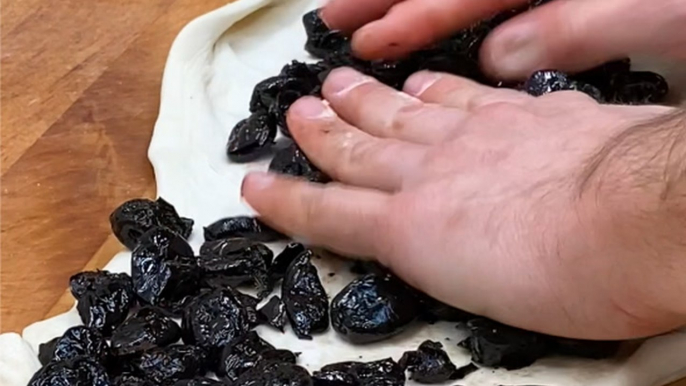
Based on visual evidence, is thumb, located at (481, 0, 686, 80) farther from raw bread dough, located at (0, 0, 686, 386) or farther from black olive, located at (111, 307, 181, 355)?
black olive, located at (111, 307, 181, 355)

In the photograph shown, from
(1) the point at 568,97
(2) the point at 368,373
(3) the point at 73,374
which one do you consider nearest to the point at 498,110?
(1) the point at 568,97

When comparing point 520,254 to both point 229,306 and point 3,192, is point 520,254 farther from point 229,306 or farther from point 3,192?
point 3,192

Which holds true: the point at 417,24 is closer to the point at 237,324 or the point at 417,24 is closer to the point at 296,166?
the point at 296,166

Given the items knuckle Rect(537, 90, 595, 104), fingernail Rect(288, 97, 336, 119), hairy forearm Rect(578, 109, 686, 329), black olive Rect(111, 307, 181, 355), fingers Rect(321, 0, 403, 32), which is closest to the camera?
hairy forearm Rect(578, 109, 686, 329)

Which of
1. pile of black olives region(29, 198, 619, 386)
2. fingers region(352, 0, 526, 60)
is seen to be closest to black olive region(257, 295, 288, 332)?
pile of black olives region(29, 198, 619, 386)

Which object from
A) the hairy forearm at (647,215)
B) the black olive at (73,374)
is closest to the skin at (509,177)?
the hairy forearm at (647,215)

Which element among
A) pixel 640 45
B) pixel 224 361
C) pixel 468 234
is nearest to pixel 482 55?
pixel 640 45

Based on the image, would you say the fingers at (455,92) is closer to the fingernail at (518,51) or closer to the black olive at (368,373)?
the fingernail at (518,51)

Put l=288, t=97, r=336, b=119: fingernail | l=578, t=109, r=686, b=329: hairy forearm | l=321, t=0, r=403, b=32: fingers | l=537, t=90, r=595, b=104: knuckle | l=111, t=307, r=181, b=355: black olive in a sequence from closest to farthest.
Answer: l=578, t=109, r=686, b=329: hairy forearm → l=111, t=307, r=181, b=355: black olive → l=537, t=90, r=595, b=104: knuckle → l=288, t=97, r=336, b=119: fingernail → l=321, t=0, r=403, b=32: fingers
